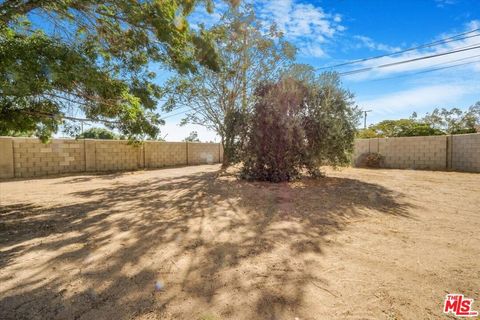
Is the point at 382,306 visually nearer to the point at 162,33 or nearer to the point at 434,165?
the point at 162,33

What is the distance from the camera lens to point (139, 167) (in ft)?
48.0

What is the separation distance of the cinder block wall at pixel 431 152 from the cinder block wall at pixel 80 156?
11.5 m

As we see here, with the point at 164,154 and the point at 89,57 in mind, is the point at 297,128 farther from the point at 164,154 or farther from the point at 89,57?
the point at 164,154

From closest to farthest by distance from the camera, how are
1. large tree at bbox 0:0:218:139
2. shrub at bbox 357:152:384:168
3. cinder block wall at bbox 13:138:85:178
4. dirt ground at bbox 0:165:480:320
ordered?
dirt ground at bbox 0:165:480:320
large tree at bbox 0:0:218:139
cinder block wall at bbox 13:138:85:178
shrub at bbox 357:152:384:168

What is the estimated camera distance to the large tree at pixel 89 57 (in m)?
3.18

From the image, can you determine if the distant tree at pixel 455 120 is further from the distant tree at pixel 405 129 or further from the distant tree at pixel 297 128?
the distant tree at pixel 297 128

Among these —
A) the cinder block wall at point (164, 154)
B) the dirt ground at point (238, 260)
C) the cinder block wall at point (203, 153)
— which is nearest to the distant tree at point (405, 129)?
the dirt ground at point (238, 260)

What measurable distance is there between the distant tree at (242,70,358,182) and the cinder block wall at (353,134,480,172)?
428cm

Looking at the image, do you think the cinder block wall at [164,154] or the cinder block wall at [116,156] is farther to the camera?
the cinder block wall at [164,154]

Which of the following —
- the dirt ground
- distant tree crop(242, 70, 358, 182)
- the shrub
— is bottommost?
the dirt ground

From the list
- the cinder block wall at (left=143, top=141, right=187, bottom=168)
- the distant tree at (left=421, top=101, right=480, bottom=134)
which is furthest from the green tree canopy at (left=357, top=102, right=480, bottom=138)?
the cinder block wall at (left=143, top=141, right=187, bottom=168)

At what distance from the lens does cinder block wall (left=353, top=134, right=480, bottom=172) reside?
10.4 meters

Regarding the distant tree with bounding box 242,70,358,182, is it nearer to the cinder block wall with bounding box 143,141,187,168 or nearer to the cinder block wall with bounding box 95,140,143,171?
the cinder block wall with bounding box 95,140,143,171

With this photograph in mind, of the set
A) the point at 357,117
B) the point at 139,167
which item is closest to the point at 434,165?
the point at 357,117
